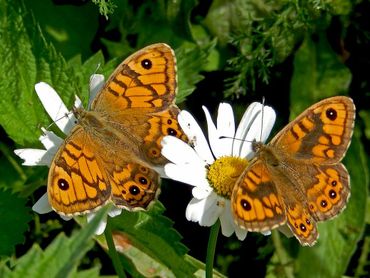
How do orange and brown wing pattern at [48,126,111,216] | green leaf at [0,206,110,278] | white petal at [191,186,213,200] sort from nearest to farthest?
green leaf at [0,206,110,278]
orange and brown wing pattern at [48,126,111,216]
white petal at [191,186,213,200]

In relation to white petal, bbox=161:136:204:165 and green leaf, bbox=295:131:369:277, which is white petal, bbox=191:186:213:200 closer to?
white petal, bbox=161:136:204:165

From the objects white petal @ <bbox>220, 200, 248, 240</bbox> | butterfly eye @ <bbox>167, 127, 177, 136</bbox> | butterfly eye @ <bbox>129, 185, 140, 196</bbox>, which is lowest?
white petal @ <bbox>220, 200, 248, 240</bbox>

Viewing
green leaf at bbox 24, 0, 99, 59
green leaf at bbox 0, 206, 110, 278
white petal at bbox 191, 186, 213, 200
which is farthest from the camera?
green leaf at bbox 24, 0, 99, 59

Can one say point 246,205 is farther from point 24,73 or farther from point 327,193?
point 24,73

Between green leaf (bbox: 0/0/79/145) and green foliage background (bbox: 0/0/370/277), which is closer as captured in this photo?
green leaf (bbox: 0/0/79/145)

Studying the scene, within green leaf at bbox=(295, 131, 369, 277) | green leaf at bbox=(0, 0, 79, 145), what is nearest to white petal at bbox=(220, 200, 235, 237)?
green leaf at bbox=(0, 0, 79, 145)

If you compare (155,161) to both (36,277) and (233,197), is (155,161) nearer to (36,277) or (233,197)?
(233,197)

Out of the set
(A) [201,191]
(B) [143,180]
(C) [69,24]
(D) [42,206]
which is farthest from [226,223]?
(C) [69,24]
